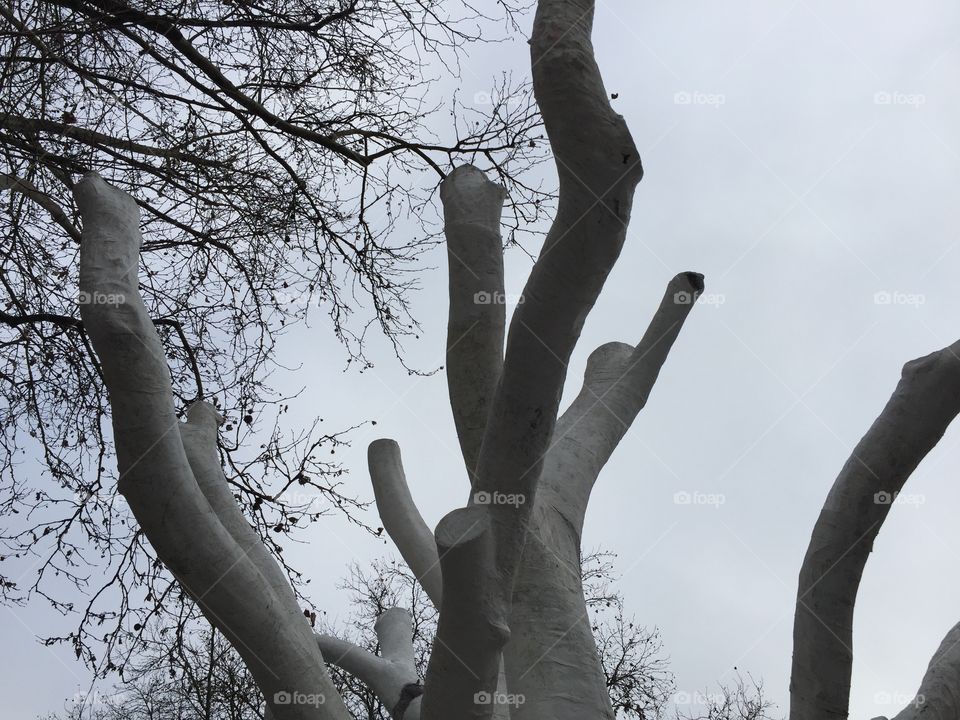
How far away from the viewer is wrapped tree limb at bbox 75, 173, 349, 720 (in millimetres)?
2545

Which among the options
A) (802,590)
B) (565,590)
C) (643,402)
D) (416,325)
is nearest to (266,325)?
(416,325)

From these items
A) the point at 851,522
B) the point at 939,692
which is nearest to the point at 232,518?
the point at 851,522

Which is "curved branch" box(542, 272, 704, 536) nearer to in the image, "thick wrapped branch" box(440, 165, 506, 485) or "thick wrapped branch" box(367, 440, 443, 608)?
"thick wrapped branch" box(440, 165, 506, 485)

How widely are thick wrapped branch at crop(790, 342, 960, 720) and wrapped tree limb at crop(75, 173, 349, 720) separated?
1.57 m

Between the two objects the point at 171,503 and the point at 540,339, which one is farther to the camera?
the point at 171,503

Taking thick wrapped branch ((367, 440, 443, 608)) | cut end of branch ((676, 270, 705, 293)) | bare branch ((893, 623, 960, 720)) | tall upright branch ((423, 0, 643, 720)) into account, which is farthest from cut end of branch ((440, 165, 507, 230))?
bare branch ((893, 623, 960, 720))

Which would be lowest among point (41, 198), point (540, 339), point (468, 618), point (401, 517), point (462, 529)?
point (468, 618)

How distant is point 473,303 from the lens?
9.89ft

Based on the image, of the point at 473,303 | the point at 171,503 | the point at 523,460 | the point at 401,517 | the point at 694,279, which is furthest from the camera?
the point at 401,517

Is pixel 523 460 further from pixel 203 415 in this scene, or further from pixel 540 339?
pixel 203 415

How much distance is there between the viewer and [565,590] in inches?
114

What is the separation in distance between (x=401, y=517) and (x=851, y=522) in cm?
231

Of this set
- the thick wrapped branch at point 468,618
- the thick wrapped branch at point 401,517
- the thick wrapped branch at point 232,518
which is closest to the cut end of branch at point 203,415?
the thick wrapped branch at point 232,518

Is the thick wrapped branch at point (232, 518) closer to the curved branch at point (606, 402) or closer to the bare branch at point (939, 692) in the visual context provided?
the curved branch at point (606, 402)
